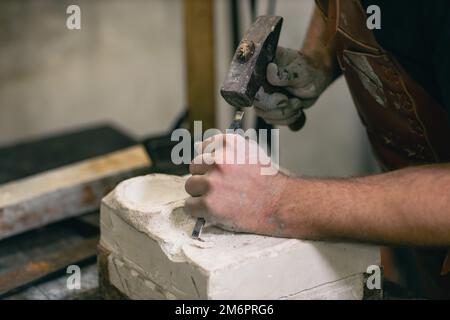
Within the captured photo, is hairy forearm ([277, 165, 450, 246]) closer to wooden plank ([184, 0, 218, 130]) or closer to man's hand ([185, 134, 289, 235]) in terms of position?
man's hand ([185, 134, 289, 235])

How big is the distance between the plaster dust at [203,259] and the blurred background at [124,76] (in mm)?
1789

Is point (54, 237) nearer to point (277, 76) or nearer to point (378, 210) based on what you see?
point (277, 76)

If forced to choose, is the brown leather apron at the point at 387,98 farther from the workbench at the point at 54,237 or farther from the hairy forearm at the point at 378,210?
the workbench at the point at 54,237

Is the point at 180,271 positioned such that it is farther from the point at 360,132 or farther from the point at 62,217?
the point at 360,132

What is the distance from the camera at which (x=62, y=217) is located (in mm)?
1757

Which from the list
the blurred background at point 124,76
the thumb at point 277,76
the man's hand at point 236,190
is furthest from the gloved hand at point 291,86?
the blurred background at point 124,76

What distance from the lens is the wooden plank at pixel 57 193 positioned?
1688 mm

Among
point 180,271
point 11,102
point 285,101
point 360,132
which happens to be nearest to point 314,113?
point 360,132

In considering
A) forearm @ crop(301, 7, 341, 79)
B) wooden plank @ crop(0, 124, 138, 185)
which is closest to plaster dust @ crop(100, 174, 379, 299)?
forearm @ crop(301, 7, 341, 79)

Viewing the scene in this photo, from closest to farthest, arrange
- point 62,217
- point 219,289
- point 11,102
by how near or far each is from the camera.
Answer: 1. point 219,289
2. point 62,217
3. point 11,102

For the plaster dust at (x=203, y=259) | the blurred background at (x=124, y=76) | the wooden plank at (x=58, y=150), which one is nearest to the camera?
the plaster dust at (x=203, y=259)

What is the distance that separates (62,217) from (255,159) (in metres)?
0.69

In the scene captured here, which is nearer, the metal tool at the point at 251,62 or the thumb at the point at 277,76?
the metal tool at the point at 251,62

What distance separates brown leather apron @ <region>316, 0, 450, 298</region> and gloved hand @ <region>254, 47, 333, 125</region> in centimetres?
11
